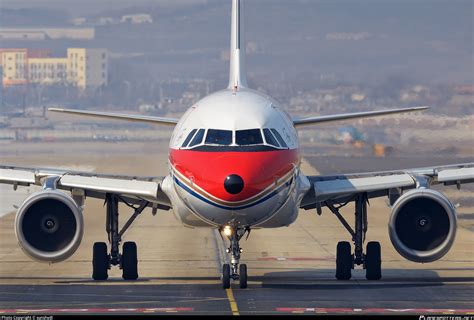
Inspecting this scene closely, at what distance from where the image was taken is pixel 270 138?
2408 centimetres

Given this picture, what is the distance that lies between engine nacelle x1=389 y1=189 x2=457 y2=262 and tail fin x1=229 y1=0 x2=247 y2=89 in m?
5.95

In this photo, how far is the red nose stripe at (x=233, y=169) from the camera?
74.7 ft

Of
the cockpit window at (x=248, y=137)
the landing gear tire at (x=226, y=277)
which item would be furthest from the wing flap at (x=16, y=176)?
the cockpit window at (x=248, y=137)

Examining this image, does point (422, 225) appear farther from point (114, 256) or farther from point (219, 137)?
point (114, 256)

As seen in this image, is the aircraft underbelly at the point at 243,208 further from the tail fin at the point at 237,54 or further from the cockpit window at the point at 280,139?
the tail fin at the point at 237,54

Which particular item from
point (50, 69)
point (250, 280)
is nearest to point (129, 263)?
point (250, 280)

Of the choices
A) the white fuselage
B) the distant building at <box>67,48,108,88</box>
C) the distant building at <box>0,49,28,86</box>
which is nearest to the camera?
the white fuselage

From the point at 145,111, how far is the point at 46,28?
689 inches

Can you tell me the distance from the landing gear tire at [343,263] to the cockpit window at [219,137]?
5.06m

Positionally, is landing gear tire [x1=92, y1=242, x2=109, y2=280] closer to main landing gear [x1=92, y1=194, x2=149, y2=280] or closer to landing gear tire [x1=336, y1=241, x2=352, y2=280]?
main landing gear [x1=92, y1=194, x2=149, y2=280]

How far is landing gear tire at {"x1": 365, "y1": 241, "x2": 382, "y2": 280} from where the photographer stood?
27.5 meters

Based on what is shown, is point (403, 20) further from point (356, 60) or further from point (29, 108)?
point (29, 108)

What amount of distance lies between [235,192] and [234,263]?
2448 millimetres

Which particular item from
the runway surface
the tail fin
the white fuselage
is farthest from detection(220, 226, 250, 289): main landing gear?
the tail fin
